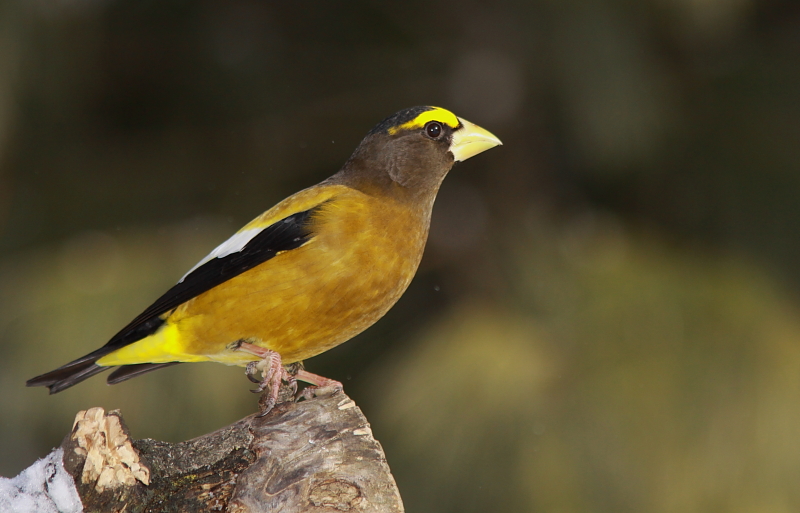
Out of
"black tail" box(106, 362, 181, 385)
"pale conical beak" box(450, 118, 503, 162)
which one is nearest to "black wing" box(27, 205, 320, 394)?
"black tail" box(106, 362, 181, 385)

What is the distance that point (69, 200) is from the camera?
496cm

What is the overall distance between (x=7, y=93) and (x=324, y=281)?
9.60 feet

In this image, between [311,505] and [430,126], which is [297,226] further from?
[311,505]

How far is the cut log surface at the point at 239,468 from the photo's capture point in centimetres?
163

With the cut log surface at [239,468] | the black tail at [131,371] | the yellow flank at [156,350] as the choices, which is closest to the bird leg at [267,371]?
the yellow flank at [156,350]

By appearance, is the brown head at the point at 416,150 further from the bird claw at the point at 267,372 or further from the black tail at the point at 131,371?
the black tail at the point at 131,371

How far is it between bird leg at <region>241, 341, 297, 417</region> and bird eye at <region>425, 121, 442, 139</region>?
93 centimetres

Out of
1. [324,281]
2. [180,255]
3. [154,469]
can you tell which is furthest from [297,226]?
[180,255]

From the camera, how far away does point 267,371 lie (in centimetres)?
231

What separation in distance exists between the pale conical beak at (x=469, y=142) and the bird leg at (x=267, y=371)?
3.11ft

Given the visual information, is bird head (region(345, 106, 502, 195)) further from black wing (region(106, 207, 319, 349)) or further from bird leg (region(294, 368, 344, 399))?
bird leg (region(294, 368, 344, 399))

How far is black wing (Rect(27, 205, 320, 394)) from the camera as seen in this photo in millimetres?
2398

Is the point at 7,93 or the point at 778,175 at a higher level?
the point at 7,93

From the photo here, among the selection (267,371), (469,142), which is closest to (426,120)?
(469,142)
